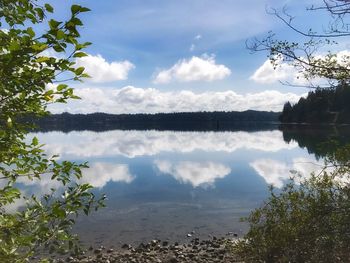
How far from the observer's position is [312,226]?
25.9ft

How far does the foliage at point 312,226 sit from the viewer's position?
24.7 feet

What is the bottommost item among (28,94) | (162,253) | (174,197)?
(162,253)

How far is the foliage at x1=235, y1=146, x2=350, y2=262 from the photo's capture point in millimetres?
7535

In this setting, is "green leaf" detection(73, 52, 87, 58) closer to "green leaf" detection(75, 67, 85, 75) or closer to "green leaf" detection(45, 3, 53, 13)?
"green leaf" detection(75, 67, 85, 75)

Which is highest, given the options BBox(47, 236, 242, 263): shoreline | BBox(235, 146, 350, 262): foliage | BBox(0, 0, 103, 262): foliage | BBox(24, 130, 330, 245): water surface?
BBox(0, 0, 103, 262): foliage

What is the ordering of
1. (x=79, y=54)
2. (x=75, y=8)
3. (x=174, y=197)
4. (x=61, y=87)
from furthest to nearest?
1. (x=174, y=197)
2. (x=61, y=87)
3. (x=79, y=54)
4. (x=75, y=8)

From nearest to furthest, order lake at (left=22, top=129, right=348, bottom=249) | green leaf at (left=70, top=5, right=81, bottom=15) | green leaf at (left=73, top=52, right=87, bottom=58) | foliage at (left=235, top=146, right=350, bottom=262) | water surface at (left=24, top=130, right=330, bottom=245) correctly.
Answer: green leaf at (left=70, top=5, right=81, bottom=15), green leaf at (left=73, top=52, right=87, bottom=58), foliage at (left=235, top=146, right=350, bottom=262), lake at (left=22, top=129, right=348, bottom=249), water surface at (left=24, top=130, right=330, bottom=245)

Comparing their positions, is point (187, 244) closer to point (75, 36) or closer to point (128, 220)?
point (128, 220)

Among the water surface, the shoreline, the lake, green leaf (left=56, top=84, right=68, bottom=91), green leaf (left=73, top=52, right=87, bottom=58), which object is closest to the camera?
green leaf (left=73, top=52, right=87, bottom=58)

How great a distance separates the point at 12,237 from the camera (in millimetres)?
3584

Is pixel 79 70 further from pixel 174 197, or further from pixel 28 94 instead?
pixel 174 197

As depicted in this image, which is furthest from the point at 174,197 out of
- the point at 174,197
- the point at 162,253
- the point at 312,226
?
the point at 312,226

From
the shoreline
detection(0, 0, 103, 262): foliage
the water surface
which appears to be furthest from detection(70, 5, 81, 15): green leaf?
the shoreline

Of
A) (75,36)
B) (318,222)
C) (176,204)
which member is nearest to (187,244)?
(176,204)
